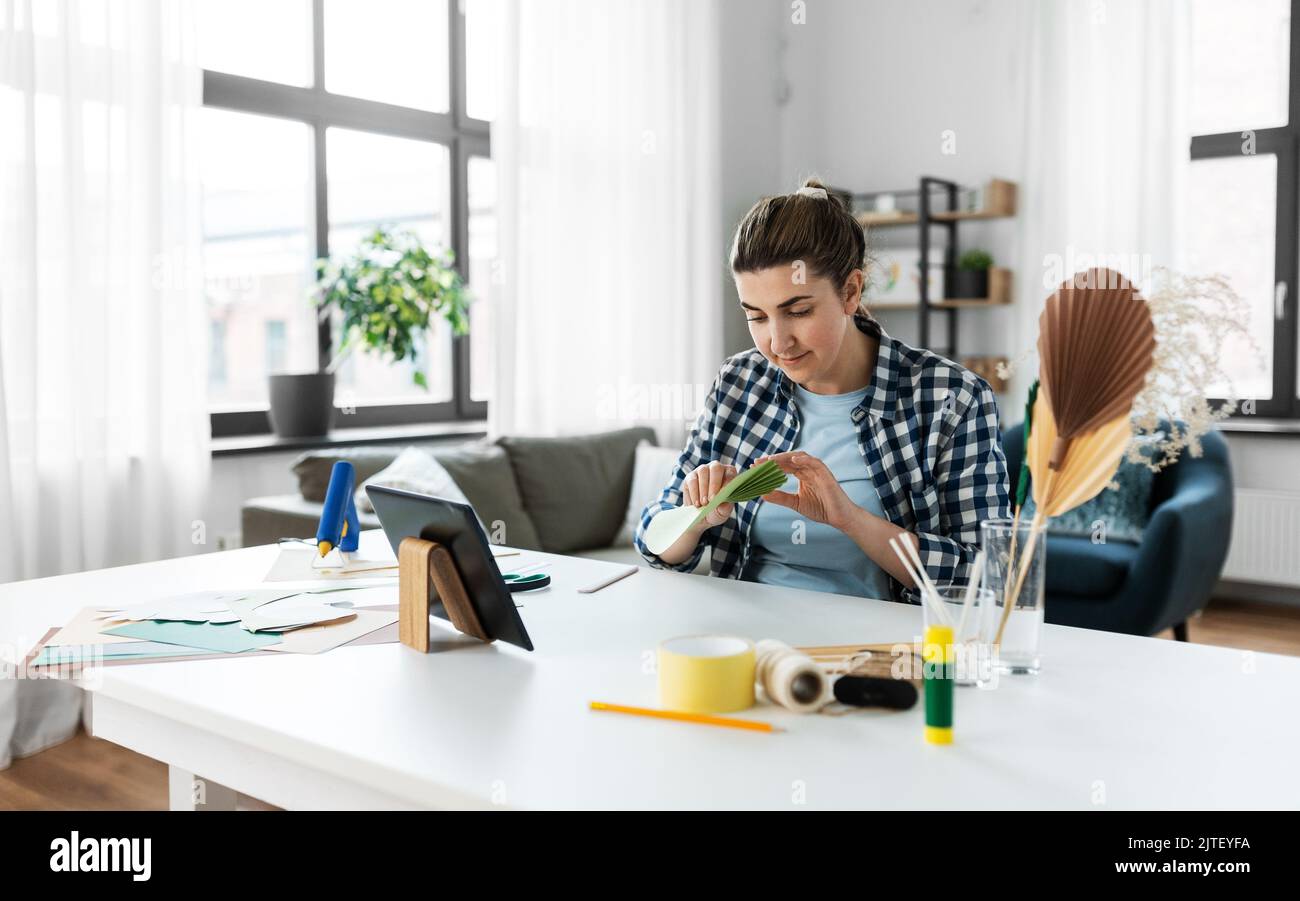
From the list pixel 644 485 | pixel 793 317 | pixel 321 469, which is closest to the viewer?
pixel 793 317

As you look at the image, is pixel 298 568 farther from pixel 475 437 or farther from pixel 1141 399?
pixel 475 437

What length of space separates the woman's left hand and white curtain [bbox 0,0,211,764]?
219cm

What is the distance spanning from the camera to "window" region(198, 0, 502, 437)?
3.85 m

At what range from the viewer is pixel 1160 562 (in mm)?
3328

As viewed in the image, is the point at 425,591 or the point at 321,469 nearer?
the point at 425,591

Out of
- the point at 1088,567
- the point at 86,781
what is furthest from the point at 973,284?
the point at 86,781

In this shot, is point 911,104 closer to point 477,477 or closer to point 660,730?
point 477,477

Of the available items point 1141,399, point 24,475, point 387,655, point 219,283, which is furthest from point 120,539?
point 1141,399

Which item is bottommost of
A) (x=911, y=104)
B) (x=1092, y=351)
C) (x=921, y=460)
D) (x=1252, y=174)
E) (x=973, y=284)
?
(x=921, y=460)

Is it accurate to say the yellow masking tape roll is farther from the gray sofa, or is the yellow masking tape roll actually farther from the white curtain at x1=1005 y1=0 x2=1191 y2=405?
the white curtain at x1=1005 y1=0 x2=1191 y2=405

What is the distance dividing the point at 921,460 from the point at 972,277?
3502mm

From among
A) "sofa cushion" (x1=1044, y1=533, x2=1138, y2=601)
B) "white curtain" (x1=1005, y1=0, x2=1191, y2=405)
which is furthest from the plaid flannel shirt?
"white curtain" (x1=1005, y1=0, x2=1191, y2=405)
